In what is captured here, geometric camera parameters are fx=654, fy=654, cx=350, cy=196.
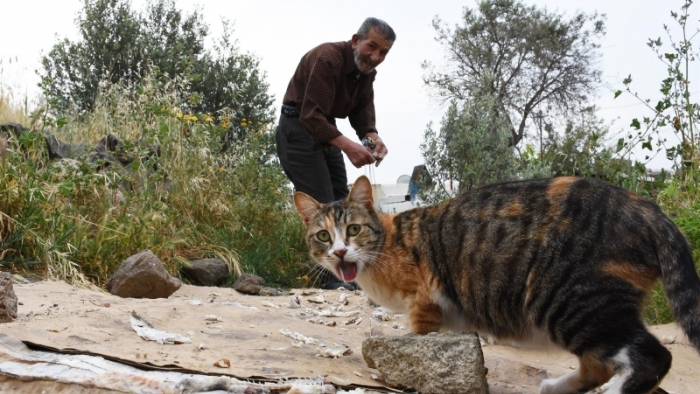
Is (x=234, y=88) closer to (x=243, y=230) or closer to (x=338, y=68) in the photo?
(x=243, y=230)

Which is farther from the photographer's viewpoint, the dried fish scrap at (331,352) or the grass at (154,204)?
the grass at (154,204)

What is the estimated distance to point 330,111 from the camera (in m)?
5.57

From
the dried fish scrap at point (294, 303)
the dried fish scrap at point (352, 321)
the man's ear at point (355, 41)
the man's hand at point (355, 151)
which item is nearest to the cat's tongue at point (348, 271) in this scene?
the dried fish scrap at point (352, 321)

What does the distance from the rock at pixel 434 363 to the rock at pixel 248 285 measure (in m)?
2.93

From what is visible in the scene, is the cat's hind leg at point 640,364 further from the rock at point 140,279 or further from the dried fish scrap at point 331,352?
the rock at point 140,279

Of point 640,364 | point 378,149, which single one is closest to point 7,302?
point 640,364

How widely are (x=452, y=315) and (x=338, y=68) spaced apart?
9.72ft

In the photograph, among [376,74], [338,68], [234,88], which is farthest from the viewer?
[234,88]

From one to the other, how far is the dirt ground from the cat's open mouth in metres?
0.35

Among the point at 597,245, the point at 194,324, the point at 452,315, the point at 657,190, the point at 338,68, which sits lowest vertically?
the point at 194,324

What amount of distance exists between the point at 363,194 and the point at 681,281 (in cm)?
173

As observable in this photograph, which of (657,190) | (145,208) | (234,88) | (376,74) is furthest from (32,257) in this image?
(234,88)

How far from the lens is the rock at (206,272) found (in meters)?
5.98

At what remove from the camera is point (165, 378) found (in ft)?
7.58
